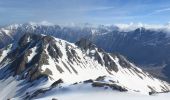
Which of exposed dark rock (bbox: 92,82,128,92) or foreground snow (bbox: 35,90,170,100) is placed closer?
foreground snow (bbox: 35,90,170,100)

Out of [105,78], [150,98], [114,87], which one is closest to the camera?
[150,98]

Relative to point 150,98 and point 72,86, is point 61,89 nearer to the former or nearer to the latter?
point 72,86

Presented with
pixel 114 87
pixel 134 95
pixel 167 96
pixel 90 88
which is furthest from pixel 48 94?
pixel 167 96

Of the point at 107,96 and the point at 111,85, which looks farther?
the point at 111,85

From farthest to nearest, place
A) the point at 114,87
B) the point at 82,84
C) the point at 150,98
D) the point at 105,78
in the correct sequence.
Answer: the point at 105,78 < the point at 82,84 < the point at 114,87 < the point at 150,98

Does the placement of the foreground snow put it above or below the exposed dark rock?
below

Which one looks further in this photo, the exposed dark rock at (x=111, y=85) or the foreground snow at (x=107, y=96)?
the exposed dark rock at (x=111, y=85)

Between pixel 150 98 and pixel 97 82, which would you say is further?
pixel 97 82

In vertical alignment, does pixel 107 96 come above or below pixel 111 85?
below

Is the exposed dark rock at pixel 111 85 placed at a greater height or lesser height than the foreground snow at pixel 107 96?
greater

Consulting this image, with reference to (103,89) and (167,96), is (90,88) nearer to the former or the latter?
(103,89)
